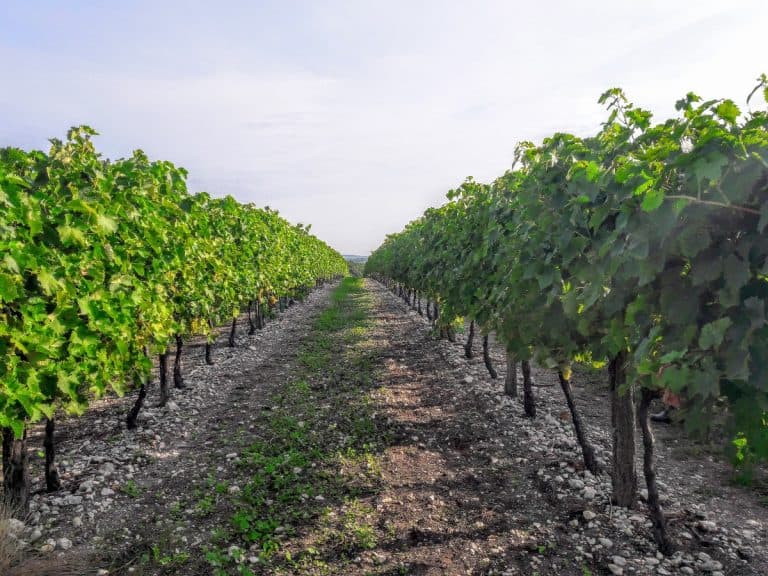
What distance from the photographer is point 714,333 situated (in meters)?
2.49

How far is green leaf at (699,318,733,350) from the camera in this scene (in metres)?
2.45

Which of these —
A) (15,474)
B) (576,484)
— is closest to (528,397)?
(576,484)

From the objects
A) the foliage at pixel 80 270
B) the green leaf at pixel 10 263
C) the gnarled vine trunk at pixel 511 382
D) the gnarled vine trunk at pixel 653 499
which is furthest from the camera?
the gnarled vine trunk at pixel 511 382

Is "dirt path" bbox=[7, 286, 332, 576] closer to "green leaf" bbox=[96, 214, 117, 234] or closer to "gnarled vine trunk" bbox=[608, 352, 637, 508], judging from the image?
"green leaf" bbox=[96, 214, 117, 234]

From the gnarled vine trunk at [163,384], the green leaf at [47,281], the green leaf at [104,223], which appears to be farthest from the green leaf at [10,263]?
the gnarled vine trunk at [163,384]

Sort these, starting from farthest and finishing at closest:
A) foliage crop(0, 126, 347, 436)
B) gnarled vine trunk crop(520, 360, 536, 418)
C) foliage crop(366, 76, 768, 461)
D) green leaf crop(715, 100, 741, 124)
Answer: gnarled vine trunk crop(520, 360, 536, 418), foliage crop(0, 126, 347, 436), green leaf crop(715, 100, 741, 124), foliage crop(366, 76, 768, 461)

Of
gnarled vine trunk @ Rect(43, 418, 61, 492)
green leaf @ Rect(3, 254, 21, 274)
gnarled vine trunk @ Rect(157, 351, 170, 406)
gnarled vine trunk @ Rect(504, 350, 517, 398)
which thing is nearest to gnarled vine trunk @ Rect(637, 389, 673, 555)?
gnarled vine trunk @ Rect(504, 350, 517, 398)

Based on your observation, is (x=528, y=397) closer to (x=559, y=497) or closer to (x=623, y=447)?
(x=559, y=497)

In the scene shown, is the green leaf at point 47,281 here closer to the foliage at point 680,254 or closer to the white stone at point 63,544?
the white stone at point 63,544

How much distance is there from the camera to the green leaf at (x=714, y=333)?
245 centimetres

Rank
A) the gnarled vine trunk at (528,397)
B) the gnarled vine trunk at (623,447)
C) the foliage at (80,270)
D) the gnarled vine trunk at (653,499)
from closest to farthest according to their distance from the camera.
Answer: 1. the foliage at (80,270)
2. the gnarled vine trunk at (653,499)
3. the gnarled vine trunk at (623,447)
4. the gnarled vine trunk at (528,397)

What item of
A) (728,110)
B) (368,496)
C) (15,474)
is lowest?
(368,496)

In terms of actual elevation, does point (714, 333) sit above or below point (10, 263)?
below

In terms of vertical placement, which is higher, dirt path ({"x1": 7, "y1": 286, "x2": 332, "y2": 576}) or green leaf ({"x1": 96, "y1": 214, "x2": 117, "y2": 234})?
green leaf ({"x1": 96, "y1": 214, "x2": 117, "y2": 234})
